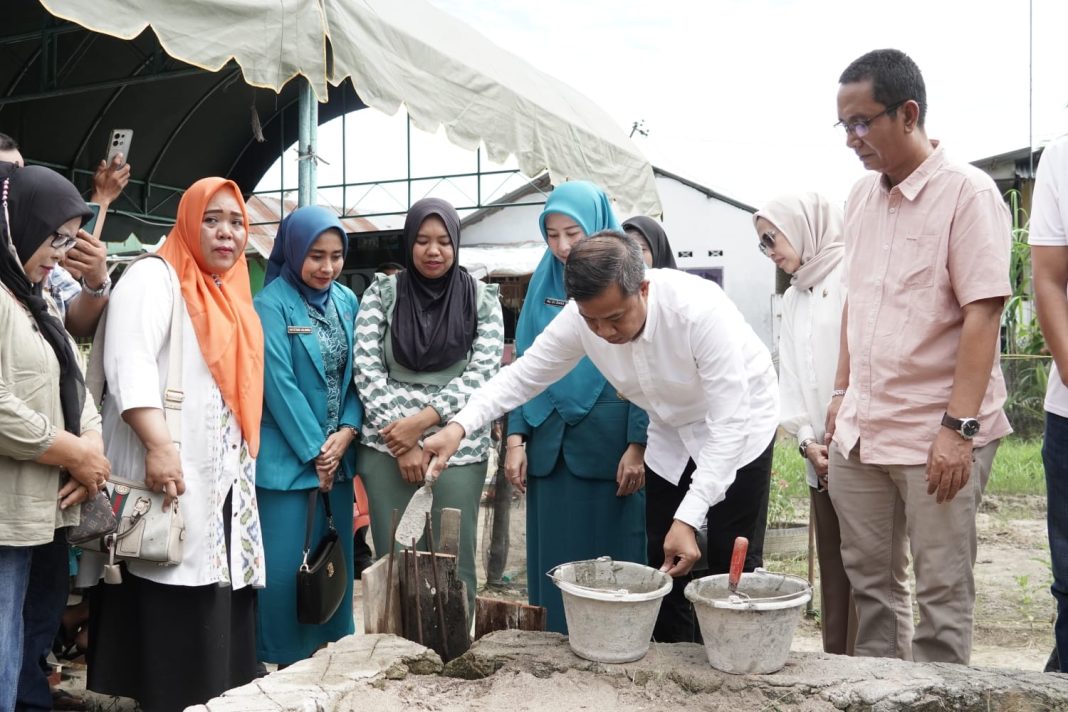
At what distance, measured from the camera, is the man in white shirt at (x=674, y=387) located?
2318mm

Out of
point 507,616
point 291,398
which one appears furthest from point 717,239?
point 507,616

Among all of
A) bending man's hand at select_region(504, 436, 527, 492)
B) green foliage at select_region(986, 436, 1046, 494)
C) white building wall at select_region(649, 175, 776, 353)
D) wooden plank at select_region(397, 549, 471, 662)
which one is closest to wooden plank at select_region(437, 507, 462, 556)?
wooden plank at select_region(397, 549, 471, 662)

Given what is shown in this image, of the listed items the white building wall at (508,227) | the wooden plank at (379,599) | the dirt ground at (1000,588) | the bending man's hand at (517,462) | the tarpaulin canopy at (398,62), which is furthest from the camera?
the white building wall at (508,227)

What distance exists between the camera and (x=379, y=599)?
2.54 m

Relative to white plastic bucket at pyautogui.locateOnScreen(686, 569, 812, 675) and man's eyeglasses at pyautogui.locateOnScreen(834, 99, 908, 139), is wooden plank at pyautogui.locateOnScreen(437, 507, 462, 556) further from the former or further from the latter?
man's eyeglasses at pyautogui.locateOnScreen(834, 99, 908, 139)

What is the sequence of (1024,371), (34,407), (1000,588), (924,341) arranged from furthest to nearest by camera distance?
1. (1024,371)
2. (1000,588)
3. (924,341)
4. (34,407)

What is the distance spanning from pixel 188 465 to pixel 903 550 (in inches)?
86.2

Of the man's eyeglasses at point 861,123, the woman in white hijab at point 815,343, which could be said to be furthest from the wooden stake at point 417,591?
the man's eyeglasses at point 861,123

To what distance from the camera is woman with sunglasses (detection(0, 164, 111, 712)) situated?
2201mm

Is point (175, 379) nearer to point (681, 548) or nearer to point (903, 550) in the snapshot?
point (681, 548)

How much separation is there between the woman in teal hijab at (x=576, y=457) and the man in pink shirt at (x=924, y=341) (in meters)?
0.88

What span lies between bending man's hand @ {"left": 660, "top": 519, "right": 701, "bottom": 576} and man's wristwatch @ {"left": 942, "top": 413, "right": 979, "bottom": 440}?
2.29 ft

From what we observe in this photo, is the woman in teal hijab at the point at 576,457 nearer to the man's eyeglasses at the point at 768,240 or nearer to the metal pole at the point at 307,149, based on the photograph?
the man's eyeglasses at the point at 768,240

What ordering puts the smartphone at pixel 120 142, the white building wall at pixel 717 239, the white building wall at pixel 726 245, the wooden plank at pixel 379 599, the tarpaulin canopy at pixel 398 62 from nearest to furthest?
the wooden plank at pixel 379 599, the tarpaulin canopy at pixel 398 62, the smartphone at pixel 120 142, the white building wall at pixel 717 239, the white building wall at pixel 726 245
